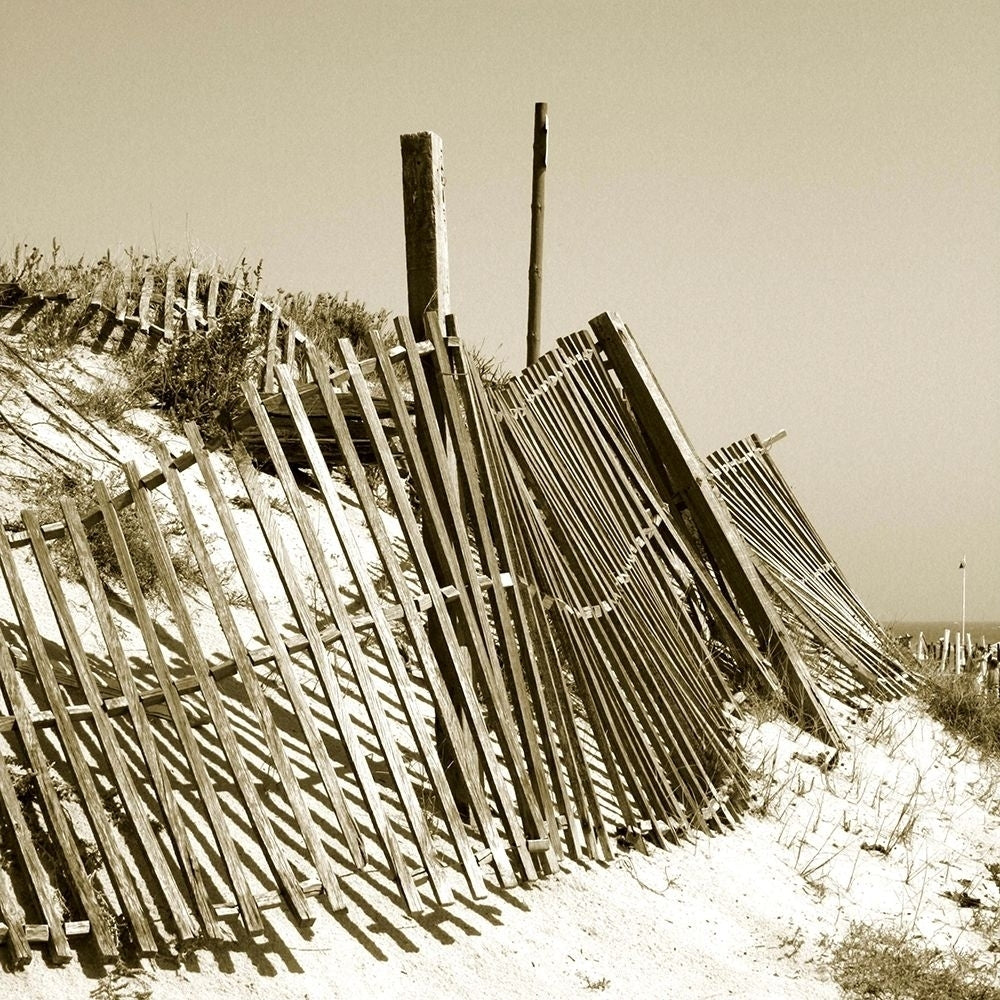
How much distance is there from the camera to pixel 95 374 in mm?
8156

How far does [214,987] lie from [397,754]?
0.98m

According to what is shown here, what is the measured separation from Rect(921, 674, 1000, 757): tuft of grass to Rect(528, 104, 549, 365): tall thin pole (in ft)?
16.0

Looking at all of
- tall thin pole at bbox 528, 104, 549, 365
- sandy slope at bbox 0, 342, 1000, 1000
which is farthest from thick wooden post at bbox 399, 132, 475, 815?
tall thin pole at bbox 528, 104, 549, 365

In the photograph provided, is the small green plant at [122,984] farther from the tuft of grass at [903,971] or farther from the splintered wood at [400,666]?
the tuft of grass at [903,971]

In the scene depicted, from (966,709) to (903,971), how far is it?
319cm

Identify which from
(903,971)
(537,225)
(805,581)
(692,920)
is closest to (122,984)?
(692,920)

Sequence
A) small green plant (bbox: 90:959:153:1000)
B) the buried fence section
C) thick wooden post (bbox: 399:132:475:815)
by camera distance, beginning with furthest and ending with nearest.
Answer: the buried fence section < thick wooden post (bbox: 399:132:475:815) < small green plant (bbox: 90:959:153:1000)

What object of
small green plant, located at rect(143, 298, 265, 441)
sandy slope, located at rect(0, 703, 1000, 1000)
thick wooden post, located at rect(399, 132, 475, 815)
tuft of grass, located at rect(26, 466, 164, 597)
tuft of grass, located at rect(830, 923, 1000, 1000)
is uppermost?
small green plant, located at rect(143, 298, 265, 441)

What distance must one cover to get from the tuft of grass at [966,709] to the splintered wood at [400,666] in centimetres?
26

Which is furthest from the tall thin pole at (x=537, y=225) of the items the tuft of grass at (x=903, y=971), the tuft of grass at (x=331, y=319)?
the tuft of grass at (x=903, y=971)

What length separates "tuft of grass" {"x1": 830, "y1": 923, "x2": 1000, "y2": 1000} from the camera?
388cm

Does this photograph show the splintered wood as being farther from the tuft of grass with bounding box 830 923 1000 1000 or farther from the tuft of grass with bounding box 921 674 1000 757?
the tuft of grass with bounding box 830 923 1000 1000

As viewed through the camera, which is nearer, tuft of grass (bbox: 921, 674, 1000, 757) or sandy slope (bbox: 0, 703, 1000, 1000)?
sandy slope (bbox: 0, 703, 1000, 1000)

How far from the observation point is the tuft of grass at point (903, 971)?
3.88 m
